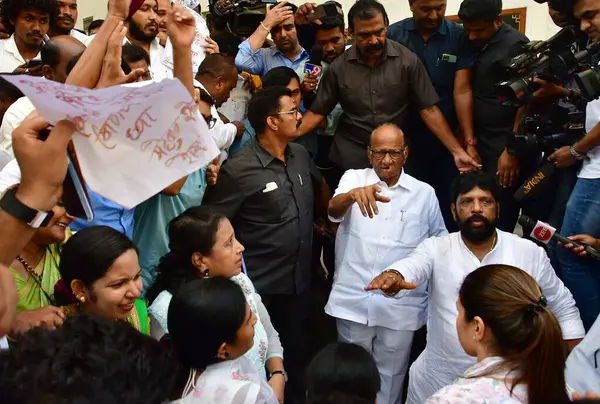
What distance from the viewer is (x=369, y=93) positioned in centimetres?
394

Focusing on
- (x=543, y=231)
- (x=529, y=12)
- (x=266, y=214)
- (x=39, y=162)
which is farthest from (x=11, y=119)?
(x=529, y=12)

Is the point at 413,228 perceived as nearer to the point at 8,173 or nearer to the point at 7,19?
the point at 8,173

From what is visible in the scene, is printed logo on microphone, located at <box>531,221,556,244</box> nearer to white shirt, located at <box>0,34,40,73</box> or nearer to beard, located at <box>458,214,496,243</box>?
beard, located at <box>458,214,496,243</box>

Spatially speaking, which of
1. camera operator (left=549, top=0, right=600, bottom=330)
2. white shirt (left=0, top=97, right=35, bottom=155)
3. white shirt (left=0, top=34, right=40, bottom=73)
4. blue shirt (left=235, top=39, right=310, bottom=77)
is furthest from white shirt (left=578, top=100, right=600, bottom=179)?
white shirt (left=0, top=34, right=40, bottom=73)

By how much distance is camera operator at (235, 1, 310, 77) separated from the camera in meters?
4.29

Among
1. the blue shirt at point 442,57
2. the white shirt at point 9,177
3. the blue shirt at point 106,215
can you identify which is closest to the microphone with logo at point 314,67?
the blue shirt at point 442,57

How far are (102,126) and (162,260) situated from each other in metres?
1.27

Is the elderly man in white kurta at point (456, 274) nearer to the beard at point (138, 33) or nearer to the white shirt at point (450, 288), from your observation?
the white shirt at point (450, 288)

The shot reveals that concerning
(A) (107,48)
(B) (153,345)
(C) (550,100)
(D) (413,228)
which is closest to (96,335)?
(B) (153,345)

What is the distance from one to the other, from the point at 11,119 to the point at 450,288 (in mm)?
2017

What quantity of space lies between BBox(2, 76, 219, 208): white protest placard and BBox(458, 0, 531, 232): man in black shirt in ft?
8.72

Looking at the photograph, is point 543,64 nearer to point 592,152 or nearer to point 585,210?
point 592,152

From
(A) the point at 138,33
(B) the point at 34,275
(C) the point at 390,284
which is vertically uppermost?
(A) the point at 138,33

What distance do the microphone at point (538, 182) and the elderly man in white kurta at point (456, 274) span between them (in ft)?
1.47
